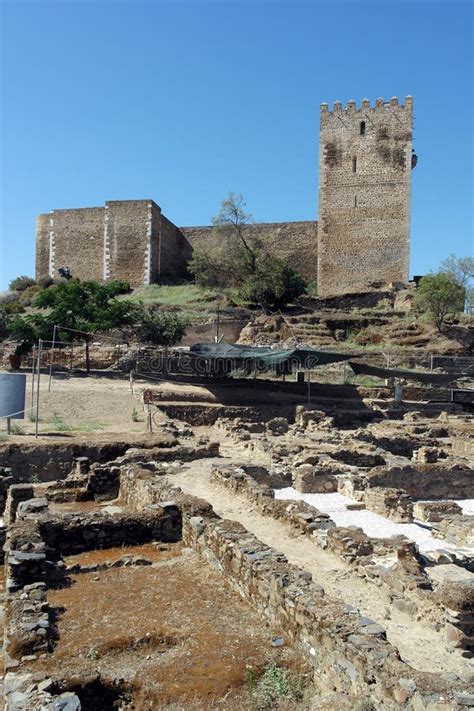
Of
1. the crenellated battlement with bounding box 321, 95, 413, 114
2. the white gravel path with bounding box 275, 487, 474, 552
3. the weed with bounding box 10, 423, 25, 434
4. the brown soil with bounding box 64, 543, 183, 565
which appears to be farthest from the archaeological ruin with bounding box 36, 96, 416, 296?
the brown soil with bounding box 64, 543, 183, 565

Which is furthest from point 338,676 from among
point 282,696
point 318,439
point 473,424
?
point 473,424

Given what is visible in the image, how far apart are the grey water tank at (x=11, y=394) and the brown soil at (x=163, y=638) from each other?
9.43 meters

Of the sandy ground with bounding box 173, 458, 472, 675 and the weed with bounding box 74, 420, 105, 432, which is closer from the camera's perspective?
the sandy ground with bounding box 173, 458, 472, 675

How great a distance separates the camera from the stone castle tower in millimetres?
42719

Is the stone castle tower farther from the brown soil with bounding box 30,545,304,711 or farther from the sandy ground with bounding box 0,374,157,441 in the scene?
the brown soil with bounding box 30,545,304,711

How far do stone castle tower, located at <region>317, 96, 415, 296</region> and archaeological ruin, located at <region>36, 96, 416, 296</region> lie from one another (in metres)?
0.07

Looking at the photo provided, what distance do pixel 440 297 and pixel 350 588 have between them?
2925 cm

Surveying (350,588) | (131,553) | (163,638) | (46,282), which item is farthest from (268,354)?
(46,282)

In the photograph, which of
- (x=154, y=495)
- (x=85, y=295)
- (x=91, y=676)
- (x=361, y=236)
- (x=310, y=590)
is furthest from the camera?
(x=361, y=236)

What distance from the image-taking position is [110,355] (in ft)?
94.3

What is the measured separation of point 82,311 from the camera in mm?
26484

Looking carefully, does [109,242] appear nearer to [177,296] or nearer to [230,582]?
[177,296]

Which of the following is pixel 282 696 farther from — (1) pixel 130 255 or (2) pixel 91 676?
(1) pixel 130 255

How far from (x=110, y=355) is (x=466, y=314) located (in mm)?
21389
